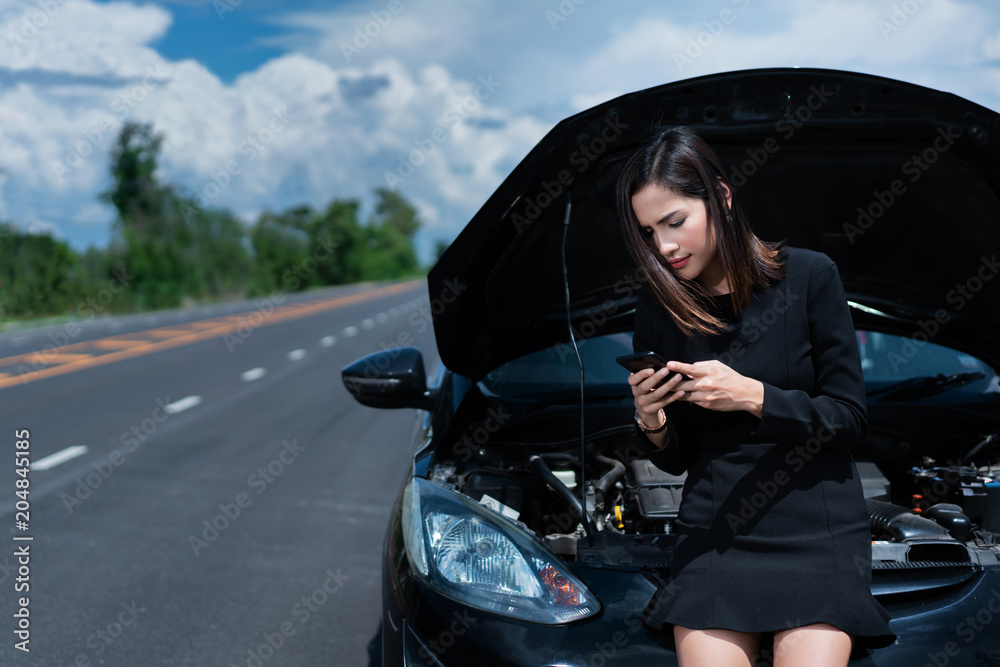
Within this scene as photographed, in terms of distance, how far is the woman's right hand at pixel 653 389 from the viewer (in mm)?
1829

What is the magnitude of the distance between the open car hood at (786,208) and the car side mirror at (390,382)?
204mm

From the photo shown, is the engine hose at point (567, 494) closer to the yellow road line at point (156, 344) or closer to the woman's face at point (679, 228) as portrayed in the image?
the woman's face at point (679, 228)

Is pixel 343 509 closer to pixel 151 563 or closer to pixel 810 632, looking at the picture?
pixel 151 563

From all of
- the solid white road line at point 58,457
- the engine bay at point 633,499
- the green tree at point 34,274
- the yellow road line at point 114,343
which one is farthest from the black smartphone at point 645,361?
the green tree at point 34,274

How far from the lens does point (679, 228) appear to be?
196 cm

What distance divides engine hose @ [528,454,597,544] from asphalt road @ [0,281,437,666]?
1.32m

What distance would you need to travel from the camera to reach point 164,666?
11.7ft

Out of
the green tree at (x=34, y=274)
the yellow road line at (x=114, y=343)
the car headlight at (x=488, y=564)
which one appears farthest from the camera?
the green tree at (x=34, y=274)

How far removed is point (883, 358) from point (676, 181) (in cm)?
204

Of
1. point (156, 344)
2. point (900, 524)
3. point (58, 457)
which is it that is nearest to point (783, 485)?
point (900, 524)

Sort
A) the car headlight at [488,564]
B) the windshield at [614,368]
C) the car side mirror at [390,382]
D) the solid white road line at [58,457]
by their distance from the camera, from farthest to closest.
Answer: the solid white road line at [58,457] < the windshield at [614,368] < the car side mirror at [390,382] < the car headlight at [488,564]

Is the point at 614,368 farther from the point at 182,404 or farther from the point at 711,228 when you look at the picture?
the point at 182,404

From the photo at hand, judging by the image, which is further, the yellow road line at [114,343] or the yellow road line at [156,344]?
the yellow road line at [114,343]

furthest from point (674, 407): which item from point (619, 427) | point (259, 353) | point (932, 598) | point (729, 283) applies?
point (259, 353)
